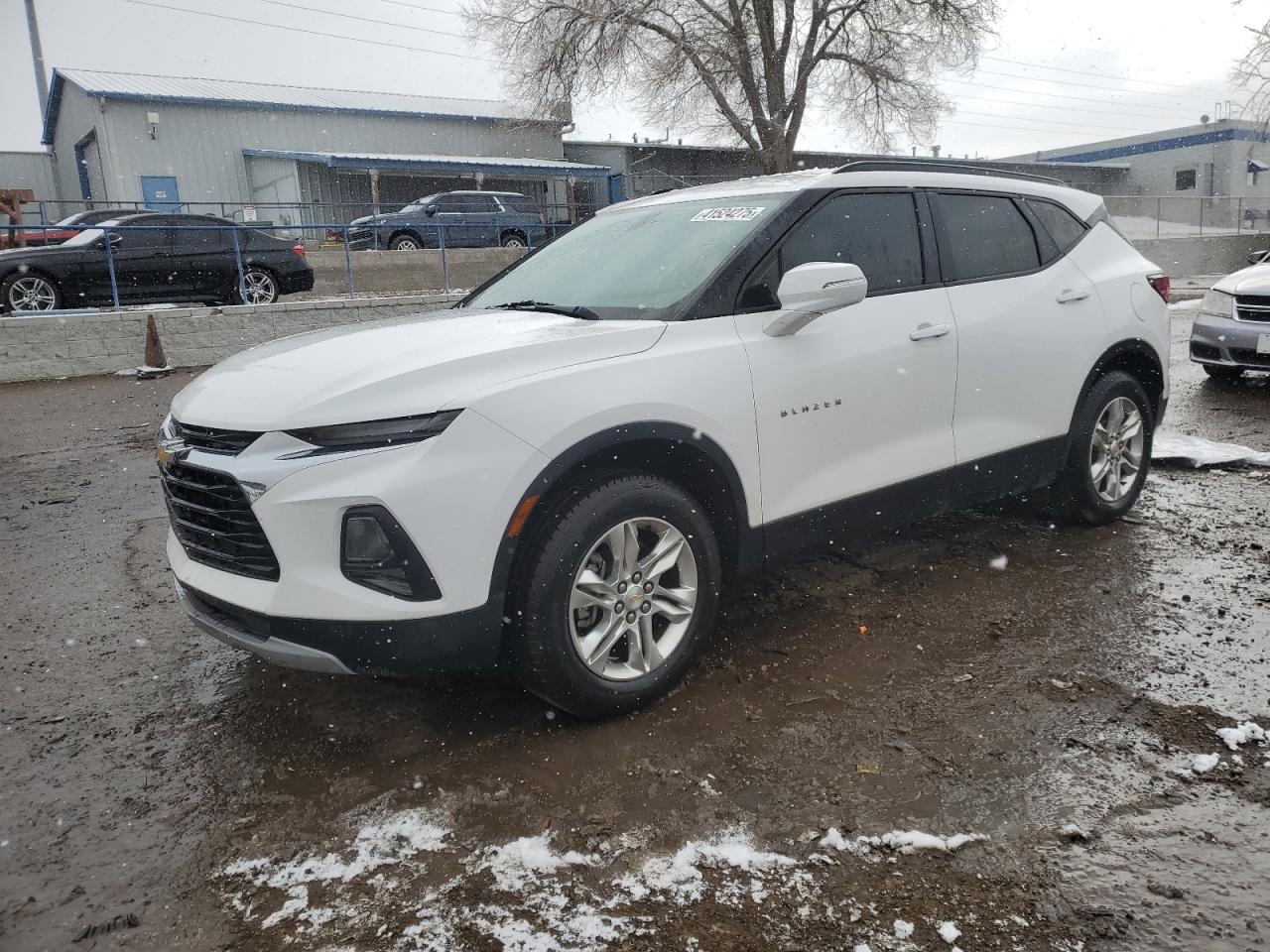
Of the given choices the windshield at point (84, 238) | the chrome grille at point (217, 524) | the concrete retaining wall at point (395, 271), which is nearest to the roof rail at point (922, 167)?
the chrome grille at point (217, 524)

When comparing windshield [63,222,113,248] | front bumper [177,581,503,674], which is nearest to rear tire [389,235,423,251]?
windshield [63,222,113,248]

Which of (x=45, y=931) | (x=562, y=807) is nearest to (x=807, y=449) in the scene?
(x=562, y=807)

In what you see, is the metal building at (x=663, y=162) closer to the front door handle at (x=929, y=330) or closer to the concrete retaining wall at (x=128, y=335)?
the concrete retaining wall at (x=128, y=335)

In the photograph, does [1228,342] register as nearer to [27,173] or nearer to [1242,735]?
[1242,735]

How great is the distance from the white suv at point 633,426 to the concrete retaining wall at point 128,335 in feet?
27.9

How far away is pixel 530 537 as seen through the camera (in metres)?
2.77

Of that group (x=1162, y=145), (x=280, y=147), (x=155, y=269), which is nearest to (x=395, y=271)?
(x=155, y=269)

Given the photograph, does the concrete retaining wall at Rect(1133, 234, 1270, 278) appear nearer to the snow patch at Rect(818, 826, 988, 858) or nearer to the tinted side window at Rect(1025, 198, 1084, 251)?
the tinted side window at Rect(1025, 198, 1084, 251)

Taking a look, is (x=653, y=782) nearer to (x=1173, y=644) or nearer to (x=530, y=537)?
(x=530, y=537)

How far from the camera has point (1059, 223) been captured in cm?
457

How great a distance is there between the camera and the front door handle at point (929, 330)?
3.70 metres

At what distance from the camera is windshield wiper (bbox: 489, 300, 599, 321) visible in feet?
11.0

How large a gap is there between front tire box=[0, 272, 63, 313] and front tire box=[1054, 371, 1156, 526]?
41.3ft

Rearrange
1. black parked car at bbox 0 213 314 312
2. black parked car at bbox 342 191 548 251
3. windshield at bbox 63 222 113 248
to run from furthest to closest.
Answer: black parked car at bbox 342 191 548 251
windshield at bbox 63 222 113 248
black parked car at bbox 0 213 314 312
